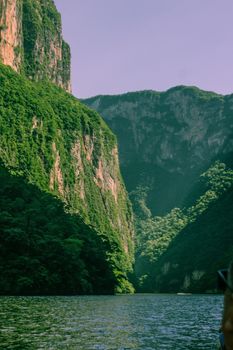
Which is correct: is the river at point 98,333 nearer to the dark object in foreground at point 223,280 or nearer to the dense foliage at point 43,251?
the dark object in foreground at point 223,280

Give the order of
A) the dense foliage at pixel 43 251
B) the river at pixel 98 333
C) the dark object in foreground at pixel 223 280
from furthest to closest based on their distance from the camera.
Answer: the dense foliage at pixel 43 251
the river at pixel 98 333
the dark object in foreground at pixel 223 280

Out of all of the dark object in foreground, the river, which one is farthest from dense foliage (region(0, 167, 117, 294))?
the dark object in foreground

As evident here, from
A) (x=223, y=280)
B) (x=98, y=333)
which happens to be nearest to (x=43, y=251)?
(x=98, y=333)

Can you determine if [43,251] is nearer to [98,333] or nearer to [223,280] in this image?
[98,333]

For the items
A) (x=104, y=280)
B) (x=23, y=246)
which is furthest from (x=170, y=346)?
(x=104, y=280)

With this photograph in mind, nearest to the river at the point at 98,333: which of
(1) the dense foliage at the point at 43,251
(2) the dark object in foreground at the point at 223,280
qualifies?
(2) the dark object in foreground at the point at 223,280

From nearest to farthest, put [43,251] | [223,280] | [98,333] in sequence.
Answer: [223,280]
[98,333]
[43,251]

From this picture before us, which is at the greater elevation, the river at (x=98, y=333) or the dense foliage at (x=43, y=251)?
the dense foliage at (x=43, y=251)

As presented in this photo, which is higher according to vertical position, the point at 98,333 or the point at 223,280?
the point at 223,280

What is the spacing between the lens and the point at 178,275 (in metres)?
192

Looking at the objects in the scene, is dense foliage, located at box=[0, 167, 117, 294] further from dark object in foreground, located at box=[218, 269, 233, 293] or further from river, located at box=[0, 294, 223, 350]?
dark object in foreground, located at box=[218, 269, 233, 293]

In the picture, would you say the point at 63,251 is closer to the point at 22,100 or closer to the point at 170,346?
the point at 170,346

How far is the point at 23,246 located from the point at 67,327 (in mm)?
61412

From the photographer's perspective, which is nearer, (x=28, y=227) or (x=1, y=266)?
(x=1, y=266)
